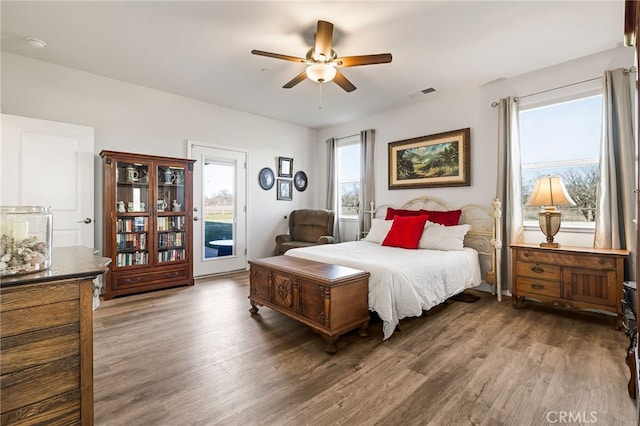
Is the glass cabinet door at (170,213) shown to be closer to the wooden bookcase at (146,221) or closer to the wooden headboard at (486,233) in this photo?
the wooden bookcase at (146,221)

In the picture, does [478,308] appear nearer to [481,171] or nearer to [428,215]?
[428,215]

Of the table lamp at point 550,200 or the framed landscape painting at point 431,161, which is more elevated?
the framed landscape painting at point 431,161

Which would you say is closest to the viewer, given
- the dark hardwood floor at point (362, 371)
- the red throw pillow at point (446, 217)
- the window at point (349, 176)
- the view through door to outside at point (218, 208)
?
the dark hardwood floor at point (362, 371)

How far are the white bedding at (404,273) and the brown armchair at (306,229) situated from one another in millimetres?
1470

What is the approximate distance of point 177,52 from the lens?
3156 millimetres

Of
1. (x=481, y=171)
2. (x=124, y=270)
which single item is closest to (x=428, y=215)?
(x=481, y=171)

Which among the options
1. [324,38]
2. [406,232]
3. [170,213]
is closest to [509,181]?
[406,232]

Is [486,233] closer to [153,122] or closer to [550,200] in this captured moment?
[550,200]

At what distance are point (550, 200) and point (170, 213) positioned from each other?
15.2 feet

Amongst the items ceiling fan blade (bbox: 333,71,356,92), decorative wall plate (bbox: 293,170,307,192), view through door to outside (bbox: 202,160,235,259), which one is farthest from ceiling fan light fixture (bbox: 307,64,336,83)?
decorative wall plate (bbox: 293,170,307,192)

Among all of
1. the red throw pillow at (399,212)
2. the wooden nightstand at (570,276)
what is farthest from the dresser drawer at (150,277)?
the wooden nightstand at (570,276)

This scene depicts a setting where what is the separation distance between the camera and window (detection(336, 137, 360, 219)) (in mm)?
5676

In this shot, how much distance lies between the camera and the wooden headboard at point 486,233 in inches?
144

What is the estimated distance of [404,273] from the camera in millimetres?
2637
